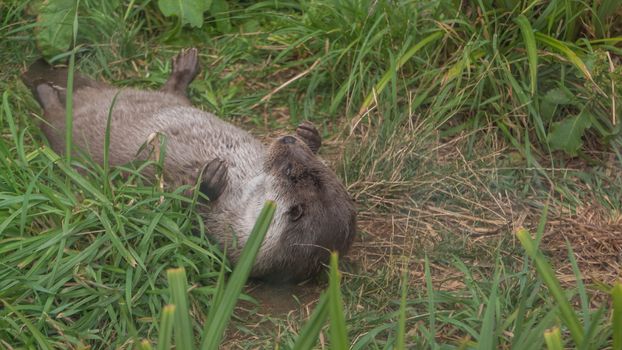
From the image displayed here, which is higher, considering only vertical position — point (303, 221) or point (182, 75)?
point (182, 75)

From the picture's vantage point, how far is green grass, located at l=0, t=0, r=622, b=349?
282cm

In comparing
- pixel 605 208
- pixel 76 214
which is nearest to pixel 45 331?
pixel 76 214

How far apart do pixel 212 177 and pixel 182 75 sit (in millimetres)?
1017

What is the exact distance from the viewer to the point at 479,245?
3.36 meters

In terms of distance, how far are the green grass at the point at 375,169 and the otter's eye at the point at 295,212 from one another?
294 millimetres

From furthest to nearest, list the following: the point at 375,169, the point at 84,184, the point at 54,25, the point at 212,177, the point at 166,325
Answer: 1. the point at 54,25
2. the point at 375,169
3. the point at 212,177
4. the point at 84,184
5. the point at 166,325

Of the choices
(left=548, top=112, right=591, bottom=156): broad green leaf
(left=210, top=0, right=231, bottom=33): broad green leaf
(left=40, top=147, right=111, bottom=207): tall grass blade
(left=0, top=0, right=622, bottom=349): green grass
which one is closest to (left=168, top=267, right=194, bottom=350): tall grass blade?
(left=0, top=0, right=622, bottom=349): green grass

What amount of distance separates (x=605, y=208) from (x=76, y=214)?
78.3 inches

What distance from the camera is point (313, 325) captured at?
1850 millimetres

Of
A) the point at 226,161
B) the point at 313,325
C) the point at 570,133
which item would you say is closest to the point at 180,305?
the point at 313,325

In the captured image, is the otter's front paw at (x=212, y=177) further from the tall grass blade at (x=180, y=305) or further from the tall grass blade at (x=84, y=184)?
the tall grass blade at (x=180, y=305)

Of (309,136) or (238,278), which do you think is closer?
(238,278)

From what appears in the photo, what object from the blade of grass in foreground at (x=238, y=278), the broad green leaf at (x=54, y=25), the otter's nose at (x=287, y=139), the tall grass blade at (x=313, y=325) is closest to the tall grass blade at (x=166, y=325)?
the blade of grass in foreground at (x=238, y=278)

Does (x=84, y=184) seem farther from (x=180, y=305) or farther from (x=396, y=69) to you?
(x=396, y=69)
